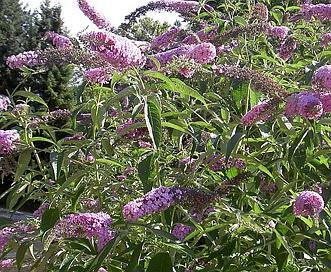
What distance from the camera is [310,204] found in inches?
53.3

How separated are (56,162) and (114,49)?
0.45 m

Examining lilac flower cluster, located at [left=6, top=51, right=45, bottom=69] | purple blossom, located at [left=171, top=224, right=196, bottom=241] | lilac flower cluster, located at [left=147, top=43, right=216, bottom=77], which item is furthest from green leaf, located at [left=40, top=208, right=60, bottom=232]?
lilac flower cluster, located at [left=147, top=43, right=216, bottom=77]

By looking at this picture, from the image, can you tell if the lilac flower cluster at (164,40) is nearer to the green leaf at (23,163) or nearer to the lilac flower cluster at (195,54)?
the lilac flower cluster at (195,54)

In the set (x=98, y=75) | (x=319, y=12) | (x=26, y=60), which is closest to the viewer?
(x=98, y=75)

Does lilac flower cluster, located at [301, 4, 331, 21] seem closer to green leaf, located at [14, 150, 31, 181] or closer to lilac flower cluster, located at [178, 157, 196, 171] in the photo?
lilac flower cluster, located at [178, 157, 196, 171]

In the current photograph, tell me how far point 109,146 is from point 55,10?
18.4 meters

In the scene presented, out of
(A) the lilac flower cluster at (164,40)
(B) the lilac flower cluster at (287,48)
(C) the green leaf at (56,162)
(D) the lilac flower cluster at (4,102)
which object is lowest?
(B) the lilac flower cluster at (287,48)

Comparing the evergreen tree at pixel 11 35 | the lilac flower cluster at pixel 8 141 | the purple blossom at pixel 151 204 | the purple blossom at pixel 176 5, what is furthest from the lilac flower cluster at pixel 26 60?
the evergreen tree at pixel 11 35

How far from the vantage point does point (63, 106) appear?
49.6 ft

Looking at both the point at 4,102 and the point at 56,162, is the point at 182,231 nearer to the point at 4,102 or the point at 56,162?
the point at 56,162

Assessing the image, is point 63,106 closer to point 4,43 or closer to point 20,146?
point 4,43

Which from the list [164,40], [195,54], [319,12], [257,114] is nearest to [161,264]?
[257,114]

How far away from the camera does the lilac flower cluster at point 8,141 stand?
68.3 inches

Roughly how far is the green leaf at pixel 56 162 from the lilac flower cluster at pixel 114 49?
1.29 ft
